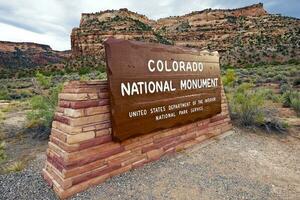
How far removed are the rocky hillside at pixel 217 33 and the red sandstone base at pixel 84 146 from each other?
124 ft

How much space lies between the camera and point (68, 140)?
10.1 feet

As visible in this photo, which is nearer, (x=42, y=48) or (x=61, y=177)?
(x=61, y=177)

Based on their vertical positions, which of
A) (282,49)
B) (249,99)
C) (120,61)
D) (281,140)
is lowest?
(281,140)

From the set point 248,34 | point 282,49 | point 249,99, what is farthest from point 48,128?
point 248,34

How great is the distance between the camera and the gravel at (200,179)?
3189 mm

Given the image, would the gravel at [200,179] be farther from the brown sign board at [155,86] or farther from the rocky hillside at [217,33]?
the rocky hillside at [217,33]

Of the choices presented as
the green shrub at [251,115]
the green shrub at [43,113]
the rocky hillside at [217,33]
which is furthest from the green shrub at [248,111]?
the rocky hillside at [217,33]

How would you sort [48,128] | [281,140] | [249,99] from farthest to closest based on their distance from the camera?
[249,99] → [48,128] → [281,140]

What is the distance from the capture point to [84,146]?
10.5ft

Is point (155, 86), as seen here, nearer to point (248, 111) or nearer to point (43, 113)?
point (248, 111)

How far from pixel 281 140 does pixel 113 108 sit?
13.1 feet

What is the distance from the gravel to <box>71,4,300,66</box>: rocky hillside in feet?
119

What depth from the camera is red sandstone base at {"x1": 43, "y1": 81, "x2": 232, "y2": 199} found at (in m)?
3.10

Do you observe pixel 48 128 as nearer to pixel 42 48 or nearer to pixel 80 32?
pixel 80 32
